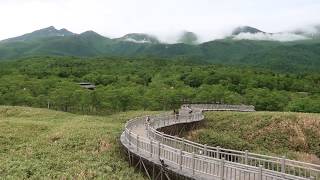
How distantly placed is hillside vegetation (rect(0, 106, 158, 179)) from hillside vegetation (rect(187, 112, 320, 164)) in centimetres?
1534

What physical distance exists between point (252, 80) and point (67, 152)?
476 feet

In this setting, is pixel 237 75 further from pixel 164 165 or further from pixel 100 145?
pixel 164 165

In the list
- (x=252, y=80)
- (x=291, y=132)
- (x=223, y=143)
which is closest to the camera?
(x=223, y=143)

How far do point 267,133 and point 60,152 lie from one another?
118 feet

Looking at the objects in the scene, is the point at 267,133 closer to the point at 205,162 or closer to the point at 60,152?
the point at 60,152

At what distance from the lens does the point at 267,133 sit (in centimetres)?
7031

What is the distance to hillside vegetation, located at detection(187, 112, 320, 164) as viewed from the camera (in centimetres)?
6475

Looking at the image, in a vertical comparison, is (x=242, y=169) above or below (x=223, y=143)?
above

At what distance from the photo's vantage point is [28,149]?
149 feet

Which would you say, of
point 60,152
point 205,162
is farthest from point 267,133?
point 205,162

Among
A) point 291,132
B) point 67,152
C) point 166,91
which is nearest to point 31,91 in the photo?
point 166,91

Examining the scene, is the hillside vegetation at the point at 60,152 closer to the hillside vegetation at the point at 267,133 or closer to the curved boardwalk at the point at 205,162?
the curved boardwalk at the point at 205,162

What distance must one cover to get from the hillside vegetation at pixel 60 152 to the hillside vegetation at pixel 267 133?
50.3ft

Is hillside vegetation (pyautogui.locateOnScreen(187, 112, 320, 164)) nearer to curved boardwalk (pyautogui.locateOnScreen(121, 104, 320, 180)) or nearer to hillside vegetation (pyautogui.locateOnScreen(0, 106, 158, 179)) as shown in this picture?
hillside vegetation (pyautogui.locateOnScreen(0, 106, 158, 179))
